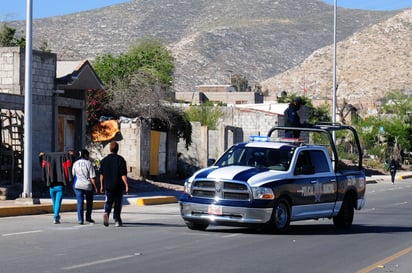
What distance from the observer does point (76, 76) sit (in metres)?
34.1

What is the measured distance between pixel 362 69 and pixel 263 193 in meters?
108

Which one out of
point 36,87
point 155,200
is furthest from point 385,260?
point 36,87

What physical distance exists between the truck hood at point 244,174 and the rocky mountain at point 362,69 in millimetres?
94487

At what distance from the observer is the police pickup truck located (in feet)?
60.2

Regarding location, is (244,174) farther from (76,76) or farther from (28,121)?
(76,76)

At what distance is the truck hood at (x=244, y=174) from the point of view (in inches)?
726

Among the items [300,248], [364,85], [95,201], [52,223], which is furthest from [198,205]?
[364,85]

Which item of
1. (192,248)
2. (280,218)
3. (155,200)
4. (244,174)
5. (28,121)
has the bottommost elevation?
(155,200)

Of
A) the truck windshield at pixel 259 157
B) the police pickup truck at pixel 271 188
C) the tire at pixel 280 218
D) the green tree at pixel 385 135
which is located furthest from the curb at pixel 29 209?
the green tree at pixel 385 135

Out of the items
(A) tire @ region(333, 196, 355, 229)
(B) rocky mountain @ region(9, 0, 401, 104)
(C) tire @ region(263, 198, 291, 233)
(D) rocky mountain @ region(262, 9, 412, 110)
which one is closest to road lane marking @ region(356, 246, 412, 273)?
(C) tire @ region(263, 198, 291, 233)

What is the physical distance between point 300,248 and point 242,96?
7195cm

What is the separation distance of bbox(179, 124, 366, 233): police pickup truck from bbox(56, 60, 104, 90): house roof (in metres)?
14.2

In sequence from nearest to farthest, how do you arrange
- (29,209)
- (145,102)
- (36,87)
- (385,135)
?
(29,209) → (36,87) → (145,102) → (385,135)

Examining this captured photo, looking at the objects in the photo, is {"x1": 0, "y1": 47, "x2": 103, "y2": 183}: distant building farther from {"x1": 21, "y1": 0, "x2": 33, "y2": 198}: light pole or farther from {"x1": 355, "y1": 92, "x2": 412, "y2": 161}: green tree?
{"x1": 355, "y1": 92, "x2": 412, "y2": 161}: green tree
